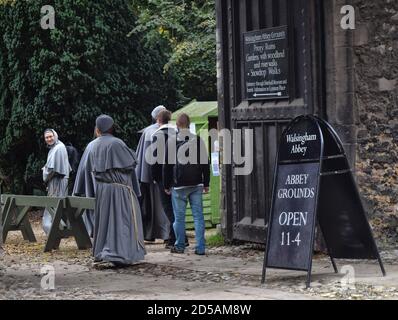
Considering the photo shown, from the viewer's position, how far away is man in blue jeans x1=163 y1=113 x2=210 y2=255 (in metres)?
11.9

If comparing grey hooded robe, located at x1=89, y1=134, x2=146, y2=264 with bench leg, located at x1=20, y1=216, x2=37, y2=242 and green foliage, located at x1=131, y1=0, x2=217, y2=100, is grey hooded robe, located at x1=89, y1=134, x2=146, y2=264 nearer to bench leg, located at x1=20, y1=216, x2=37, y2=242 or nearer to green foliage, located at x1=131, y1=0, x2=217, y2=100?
bench leg, located at x1=20, y1=216, x2=37, y2=242

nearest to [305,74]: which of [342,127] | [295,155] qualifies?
[342,127]

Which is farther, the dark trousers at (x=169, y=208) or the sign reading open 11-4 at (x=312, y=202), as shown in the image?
the dark trousers at (x=169, y=208)

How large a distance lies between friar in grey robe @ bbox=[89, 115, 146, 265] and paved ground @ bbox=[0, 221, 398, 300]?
21 centimetres

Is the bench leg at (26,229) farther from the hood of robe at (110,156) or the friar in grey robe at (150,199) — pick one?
the hood of robe at (110,156)

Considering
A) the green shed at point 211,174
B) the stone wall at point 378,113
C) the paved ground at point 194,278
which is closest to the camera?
the paved ground at point 194,278

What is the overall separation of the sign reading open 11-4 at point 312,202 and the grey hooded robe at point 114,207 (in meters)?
2.39

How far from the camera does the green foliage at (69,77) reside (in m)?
19.8

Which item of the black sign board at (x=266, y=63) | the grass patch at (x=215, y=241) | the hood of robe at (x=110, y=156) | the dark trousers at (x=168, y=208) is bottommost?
the grass patch at (x=215, y=241)

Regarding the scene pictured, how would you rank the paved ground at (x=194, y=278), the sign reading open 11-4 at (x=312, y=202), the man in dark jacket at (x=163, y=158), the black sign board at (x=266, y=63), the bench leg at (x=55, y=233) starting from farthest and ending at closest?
1. the bench leg at (x=55, y=233)
2. the man in dark jacket at (x=163, y=158)
3. the black sign board at (x=266, y=63)
4. the sign reading open 11-4 at (x=312, y=202)
5. the paved ground at (x=194, y=278)

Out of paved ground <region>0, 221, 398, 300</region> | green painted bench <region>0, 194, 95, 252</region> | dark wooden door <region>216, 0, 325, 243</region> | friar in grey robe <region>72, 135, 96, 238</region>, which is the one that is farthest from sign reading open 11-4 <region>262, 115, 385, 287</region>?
green painted bench <region>0, 194, 95, 252</region>

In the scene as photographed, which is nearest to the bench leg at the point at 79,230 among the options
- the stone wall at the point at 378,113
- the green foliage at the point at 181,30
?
the stone wall at the point at 378,113

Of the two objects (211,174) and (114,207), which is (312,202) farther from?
(211,174)

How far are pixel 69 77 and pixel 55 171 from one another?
4587mm
